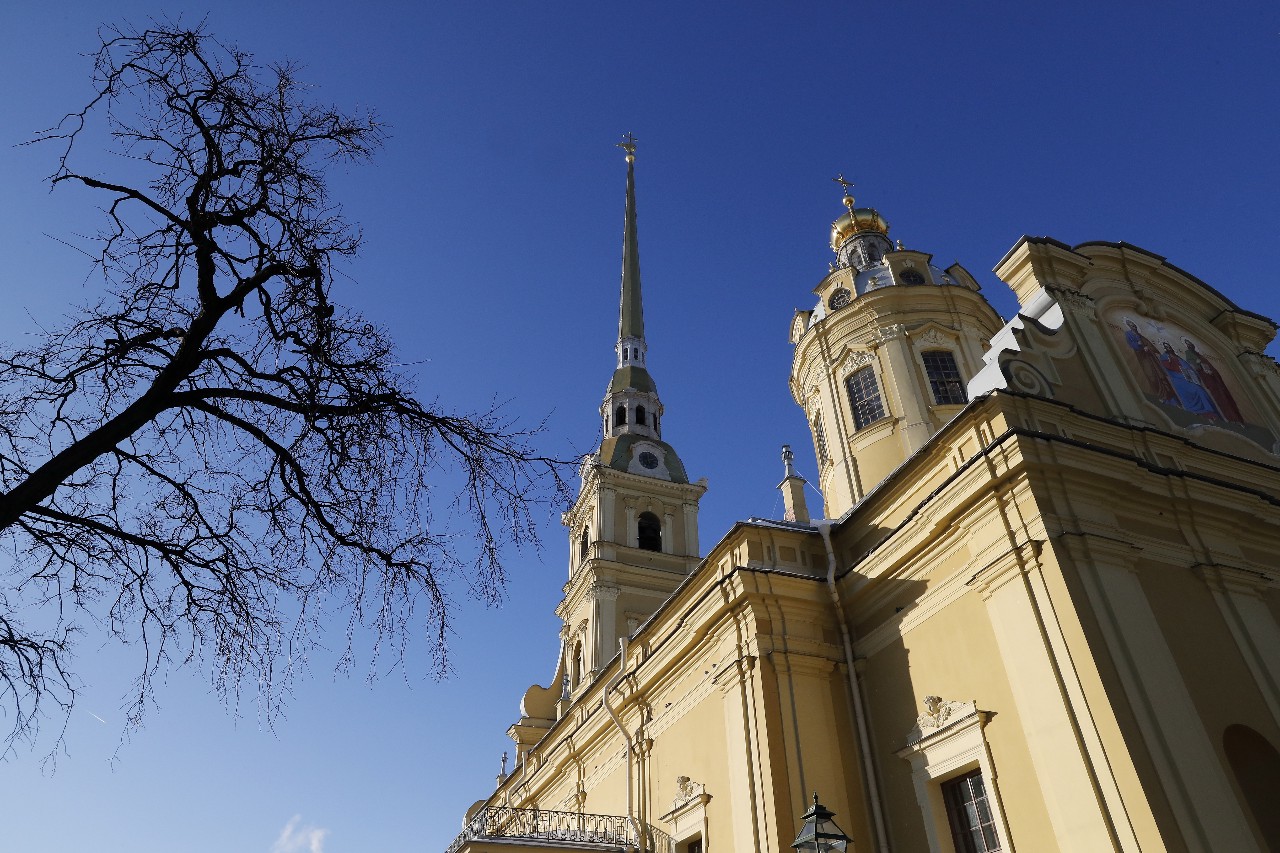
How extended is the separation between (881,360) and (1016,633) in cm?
1155

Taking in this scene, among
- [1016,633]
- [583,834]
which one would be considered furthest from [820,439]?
[1016,633]

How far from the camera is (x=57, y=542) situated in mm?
5797

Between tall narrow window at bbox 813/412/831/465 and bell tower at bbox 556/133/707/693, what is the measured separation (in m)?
5.84

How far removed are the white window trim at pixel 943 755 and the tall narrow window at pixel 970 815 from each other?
0.08m

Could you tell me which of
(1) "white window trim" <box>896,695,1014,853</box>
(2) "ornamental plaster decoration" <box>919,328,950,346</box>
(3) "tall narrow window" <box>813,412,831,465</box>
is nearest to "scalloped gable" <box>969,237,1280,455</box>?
(1) "white window trim" <box>896,695,1014,853</box>

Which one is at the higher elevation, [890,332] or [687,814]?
[890,332]

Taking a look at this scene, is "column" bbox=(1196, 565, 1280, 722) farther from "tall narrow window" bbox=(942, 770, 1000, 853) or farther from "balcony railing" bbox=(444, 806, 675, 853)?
"balcony railing" bbox=(444, 806, 675, 853)

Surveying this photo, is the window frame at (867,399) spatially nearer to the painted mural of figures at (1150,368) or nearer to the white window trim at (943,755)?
the painted mural of figures at (1150,368)

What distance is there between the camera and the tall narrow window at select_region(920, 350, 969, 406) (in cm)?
2034

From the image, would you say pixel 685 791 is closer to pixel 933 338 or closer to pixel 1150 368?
pixel 1150 368

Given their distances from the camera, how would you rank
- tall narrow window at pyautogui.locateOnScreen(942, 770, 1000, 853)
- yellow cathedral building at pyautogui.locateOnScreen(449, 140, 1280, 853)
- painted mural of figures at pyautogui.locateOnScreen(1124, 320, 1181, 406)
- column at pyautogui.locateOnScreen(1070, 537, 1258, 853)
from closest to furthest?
column at pyautogui.locateOnScreen(1070, 537, 1258, 853) < yellow cathedral building at pyautogui.locateOnScreen(449, 140, 1280, 853) < tall narrow window at pyautogui.locateOnScreen(942, 770, 1000, 853) < painted mural of figures at pyautogui.locateOnScreen(1124, 320, 1181, 406)

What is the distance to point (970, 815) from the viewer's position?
35.7 ft

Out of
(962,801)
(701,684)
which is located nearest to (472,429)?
(962,801)

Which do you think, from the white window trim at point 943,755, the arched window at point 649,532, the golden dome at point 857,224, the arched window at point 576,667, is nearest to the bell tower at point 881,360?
the golden dome at point 857,224
